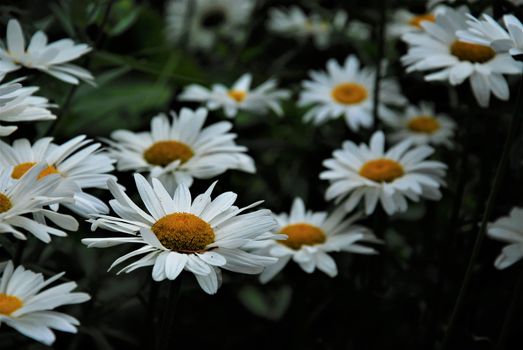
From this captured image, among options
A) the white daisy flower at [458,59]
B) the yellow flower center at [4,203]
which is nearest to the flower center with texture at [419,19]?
the white daisy flower at [458,59]

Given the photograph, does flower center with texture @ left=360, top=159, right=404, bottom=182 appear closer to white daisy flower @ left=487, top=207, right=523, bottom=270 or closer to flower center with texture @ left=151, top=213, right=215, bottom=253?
white daisy flower @ left=487, top=207, right=523, bottom=270

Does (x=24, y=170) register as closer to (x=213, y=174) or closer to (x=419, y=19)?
(x=213, y=174)

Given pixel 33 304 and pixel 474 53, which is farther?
pixel 474 53

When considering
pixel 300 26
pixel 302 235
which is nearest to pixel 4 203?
pixel 302 235

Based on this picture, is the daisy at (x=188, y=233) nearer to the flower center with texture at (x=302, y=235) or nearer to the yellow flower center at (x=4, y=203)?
the yellow flower center at (x=4, y=203)

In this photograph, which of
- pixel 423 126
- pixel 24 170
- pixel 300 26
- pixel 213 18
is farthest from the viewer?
pixel 213 18

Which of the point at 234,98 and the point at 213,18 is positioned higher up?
the point at 234,98

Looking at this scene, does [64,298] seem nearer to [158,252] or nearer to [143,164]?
[158,252]
